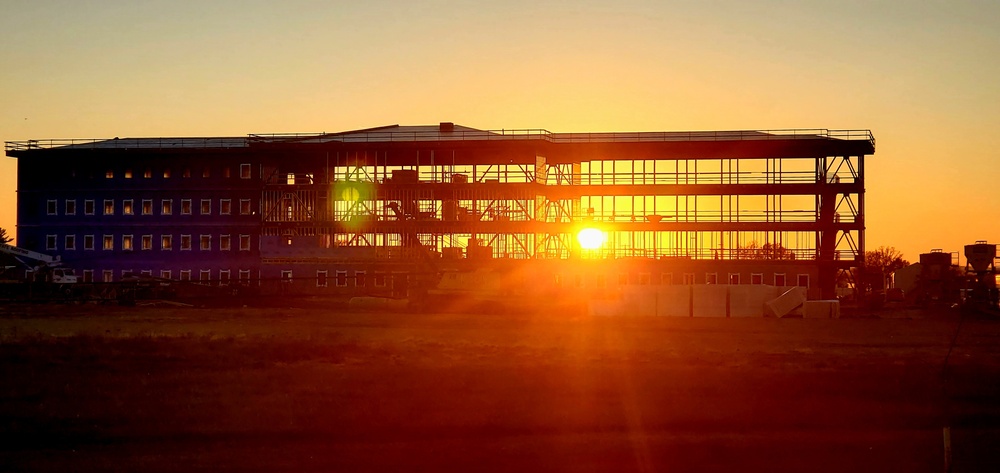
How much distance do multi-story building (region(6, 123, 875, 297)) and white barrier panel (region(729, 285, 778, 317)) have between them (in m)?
17.7

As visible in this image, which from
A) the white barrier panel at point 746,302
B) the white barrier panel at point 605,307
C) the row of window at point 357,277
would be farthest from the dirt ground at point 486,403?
the row of window at point 357,277

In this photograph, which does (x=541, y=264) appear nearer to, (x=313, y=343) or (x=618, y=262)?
(x=618, y=262)

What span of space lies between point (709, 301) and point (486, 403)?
34647mm

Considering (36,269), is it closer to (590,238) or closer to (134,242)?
(134,242)

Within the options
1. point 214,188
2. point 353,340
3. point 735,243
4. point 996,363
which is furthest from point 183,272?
point 996,363

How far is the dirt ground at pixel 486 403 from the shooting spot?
2128 cm

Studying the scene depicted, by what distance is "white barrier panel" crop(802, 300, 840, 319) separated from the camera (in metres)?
56.7

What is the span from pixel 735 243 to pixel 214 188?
1592 inches

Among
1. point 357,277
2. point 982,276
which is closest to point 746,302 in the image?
point 982,276

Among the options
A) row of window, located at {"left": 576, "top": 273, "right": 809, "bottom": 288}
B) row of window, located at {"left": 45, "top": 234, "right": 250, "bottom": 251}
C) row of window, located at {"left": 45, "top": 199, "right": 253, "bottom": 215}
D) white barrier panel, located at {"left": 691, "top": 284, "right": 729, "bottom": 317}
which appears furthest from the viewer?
row of window, located at {"left": 45, "top": 199, "right": 253, "bottom": 215}

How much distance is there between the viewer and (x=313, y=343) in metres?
37.0

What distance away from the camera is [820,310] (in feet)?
186

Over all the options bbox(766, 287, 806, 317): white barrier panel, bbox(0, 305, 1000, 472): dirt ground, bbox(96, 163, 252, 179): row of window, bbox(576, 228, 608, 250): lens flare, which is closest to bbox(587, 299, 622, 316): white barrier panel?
bbox(766, 287, 806, 317): white barrier panel

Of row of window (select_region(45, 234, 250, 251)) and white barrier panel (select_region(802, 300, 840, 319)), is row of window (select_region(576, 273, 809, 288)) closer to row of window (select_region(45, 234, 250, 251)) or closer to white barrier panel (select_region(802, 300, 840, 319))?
white barrier panel (select_region(802, 300, 840, 319))
